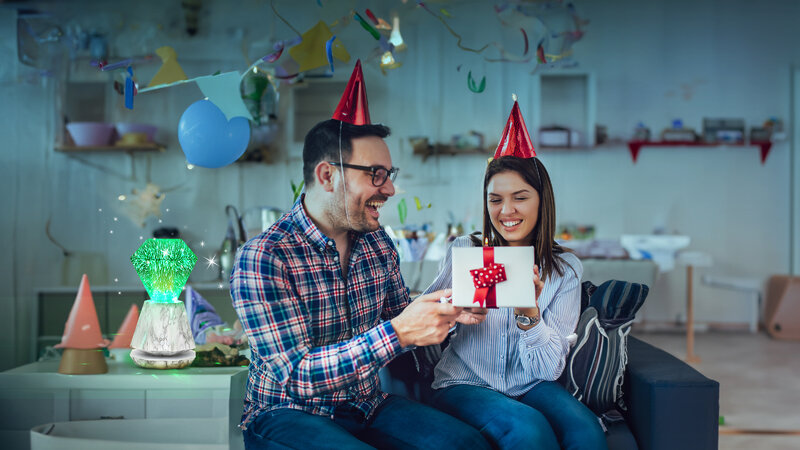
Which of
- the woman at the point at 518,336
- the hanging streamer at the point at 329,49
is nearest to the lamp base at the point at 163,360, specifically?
the woman at the point at 518,336

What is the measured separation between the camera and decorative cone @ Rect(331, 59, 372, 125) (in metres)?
1.60

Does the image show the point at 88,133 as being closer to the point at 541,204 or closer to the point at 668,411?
the point at 541,204

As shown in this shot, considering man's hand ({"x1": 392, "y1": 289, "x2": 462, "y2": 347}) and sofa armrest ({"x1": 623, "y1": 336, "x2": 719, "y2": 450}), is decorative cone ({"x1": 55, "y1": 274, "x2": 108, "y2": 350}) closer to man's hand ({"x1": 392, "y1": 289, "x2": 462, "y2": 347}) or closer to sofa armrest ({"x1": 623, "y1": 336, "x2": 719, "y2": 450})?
man's hand ({"x1": 392, "y1": 289, "x2": 462, "y2": 347})

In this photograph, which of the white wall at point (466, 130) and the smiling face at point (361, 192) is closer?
the smiling face at point (361, 192)

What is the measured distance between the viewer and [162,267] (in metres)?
1.90

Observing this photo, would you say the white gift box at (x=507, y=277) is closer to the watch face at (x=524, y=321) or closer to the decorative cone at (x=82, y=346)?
the watch face at (x=524, y=321)

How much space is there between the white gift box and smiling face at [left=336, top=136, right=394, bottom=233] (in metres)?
0.25

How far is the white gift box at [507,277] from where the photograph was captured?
1.41 metres

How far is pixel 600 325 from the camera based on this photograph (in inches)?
70.4

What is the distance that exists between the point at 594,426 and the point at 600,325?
31 centimetres

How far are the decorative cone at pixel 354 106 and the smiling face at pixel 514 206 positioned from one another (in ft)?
1.30

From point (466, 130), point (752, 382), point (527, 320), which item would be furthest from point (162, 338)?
point (466, 130)

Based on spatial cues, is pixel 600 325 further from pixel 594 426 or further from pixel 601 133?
pixel 601 133

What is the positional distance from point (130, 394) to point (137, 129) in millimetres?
3133
